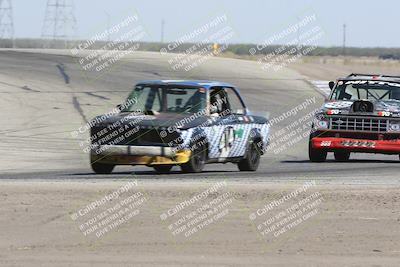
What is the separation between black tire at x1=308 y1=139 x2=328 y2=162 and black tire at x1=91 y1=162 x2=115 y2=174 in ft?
18.0

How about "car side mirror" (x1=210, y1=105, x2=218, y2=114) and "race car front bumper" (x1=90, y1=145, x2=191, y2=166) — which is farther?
"car side mirror" (x1=210, y1=105, x2=218, y2=114)

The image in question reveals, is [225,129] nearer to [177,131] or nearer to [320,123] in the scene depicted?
[177,131]

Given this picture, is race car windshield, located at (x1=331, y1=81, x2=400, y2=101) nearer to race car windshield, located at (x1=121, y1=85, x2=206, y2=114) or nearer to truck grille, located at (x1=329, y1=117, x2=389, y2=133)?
truck grille, located at (x1=329, y1=117, x2=389, y2=133)

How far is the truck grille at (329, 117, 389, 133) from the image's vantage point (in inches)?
866

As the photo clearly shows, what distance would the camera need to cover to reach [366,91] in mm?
22938

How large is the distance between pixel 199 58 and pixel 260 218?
127ft

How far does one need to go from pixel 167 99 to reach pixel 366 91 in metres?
5.89

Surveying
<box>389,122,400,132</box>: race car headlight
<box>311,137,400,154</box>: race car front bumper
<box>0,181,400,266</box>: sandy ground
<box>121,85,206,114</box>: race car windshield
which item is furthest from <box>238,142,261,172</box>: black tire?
<box>0,181,400,266</box>: sandy ground

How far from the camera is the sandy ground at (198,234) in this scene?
31.1ft

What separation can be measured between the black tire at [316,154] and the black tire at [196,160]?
15.6 ft

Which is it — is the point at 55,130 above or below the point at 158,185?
below

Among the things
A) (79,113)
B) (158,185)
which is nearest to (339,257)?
(158,185)

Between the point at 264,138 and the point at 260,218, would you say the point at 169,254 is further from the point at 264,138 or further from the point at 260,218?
the point at 264,138

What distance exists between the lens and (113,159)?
17.6m
